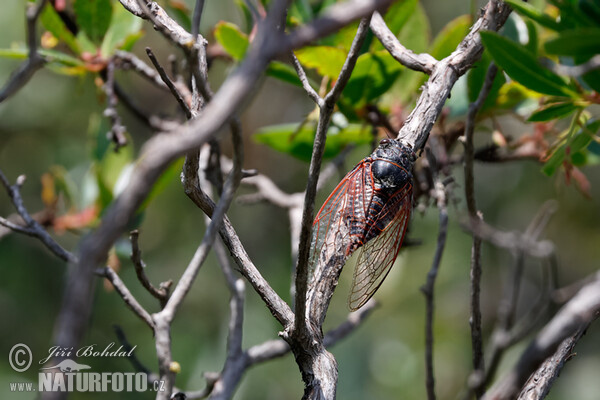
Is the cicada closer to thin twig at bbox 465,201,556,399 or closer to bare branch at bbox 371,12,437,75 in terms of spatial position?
bare branch at bbox 371,12,437,75

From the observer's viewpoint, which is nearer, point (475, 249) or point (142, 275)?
point (142, 275)

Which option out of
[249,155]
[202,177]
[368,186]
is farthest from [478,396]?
[249,155]

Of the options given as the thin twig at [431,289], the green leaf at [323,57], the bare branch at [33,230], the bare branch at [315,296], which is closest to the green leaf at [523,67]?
the bare branch at [315,296]

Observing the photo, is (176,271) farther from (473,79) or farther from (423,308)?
(473,79)

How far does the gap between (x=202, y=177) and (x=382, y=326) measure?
1.54m

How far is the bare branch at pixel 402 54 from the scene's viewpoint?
1043 mm

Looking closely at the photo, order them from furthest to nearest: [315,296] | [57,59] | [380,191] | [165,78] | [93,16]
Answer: [93,16] < [57,59] < [380,191] < [315,296] < [165,78]

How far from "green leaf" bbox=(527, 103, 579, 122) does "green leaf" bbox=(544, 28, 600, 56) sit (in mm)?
245

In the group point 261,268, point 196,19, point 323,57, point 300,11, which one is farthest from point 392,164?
point 261,268

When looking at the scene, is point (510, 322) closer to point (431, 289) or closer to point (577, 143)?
point (431, 289)

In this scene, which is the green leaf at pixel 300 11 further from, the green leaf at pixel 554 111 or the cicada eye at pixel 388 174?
the green leaf at pixel 554 111

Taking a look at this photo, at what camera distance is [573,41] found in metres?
0.70

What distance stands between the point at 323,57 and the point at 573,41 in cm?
60

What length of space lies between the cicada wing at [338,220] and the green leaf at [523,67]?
0.37 meters
